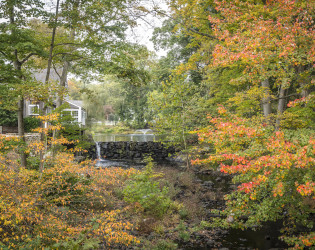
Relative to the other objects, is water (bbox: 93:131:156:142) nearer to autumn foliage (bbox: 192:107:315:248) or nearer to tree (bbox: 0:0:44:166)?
tree (bbox: 0:0:44:166)

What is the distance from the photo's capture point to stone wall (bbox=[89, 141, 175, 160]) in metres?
21.1

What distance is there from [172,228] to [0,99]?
5976 mm

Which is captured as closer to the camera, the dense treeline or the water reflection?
the dense treeline

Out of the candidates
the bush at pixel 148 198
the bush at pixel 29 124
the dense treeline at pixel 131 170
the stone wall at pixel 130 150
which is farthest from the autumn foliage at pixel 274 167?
the bush at pixel 29 124

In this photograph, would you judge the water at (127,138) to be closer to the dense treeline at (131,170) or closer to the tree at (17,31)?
the dense treeline at (131,170)

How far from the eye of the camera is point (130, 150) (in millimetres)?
21578

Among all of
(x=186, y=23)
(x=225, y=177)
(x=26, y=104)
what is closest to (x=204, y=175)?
(x=225, y=177)

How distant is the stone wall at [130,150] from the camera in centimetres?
2109

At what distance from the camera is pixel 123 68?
8320mm

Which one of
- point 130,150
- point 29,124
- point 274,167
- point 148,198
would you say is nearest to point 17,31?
point 148,198

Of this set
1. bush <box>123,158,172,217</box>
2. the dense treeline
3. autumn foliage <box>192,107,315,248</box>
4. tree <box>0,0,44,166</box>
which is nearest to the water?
the dense treeline

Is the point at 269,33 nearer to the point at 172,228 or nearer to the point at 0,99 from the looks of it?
the point at 172,228

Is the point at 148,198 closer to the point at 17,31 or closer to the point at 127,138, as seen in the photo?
the point at 17,31

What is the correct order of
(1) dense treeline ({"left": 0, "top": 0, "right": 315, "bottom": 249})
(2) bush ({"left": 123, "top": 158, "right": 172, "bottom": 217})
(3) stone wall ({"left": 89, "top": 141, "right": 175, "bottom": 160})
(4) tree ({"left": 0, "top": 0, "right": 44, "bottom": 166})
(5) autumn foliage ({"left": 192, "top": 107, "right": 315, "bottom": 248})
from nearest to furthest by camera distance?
(5) autumn foliage ({"left": 192, "top": 107, "right": 315, "bottom": 248}) < (1) dense treeline ({"left": 0, "top": 0, "right": 315, "bottom": 249}) < (4) tree ({"left": 0, "top": 0, "right": 44, "bottom": 166}) < (2) bush ({"left": 123, "top": 158, "right": 172, "bottom": 217}) < (3) stone wall ({"left": 89, "top": 141, "right": 175, "bottom": 160})
